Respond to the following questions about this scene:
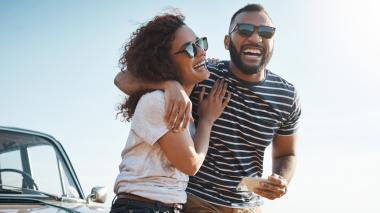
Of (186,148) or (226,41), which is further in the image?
(226,41)

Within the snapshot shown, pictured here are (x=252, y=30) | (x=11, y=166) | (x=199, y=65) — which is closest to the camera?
(x=199, y=65)

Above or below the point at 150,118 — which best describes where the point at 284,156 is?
below

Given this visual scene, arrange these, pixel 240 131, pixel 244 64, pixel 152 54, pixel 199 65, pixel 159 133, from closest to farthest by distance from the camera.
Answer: pixel 159 133, pixel 152 54, pixel 199 65, pixel 240 131, pixel 244 64

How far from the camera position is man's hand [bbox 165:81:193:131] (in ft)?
8.63

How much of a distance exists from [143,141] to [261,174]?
1.42m

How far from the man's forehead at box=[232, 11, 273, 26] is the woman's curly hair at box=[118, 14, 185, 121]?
0.99m

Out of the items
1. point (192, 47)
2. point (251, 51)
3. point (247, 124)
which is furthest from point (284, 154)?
point (192, 47)

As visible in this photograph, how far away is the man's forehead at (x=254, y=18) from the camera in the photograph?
4.00 m

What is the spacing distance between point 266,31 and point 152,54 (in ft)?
4.40

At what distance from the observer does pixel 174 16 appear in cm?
314

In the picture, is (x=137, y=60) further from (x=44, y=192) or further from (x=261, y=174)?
(x=44, y=192)

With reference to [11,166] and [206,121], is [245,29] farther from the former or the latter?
[11,166]

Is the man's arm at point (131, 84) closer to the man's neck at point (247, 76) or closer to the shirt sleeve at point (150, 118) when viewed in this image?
the shirt sleeve at point (150, 118)

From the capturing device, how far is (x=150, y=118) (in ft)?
8.70
